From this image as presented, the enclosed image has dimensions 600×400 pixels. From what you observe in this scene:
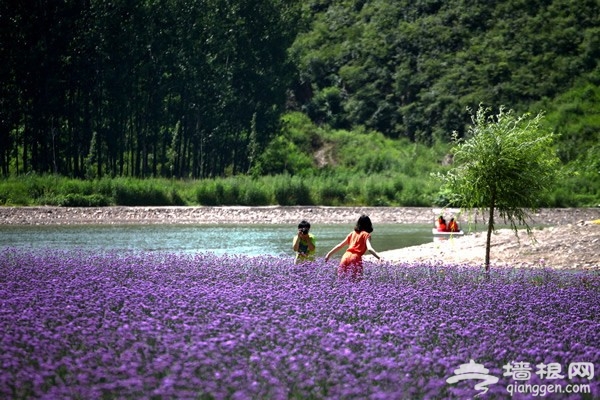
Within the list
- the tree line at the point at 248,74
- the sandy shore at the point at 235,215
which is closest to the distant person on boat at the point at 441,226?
the sandy shore at the point at 235,215

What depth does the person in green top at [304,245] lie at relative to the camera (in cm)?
1842

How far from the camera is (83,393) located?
27.1 feet

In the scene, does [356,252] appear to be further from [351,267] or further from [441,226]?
[441,226]

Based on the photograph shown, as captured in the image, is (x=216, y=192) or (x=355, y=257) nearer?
(x=355, y=257)

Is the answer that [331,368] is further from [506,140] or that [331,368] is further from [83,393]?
[506,140]

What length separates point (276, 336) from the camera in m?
10.3

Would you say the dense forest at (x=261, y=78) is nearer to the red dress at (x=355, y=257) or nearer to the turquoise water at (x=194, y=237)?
the turquoise water at (x=194, y=237)

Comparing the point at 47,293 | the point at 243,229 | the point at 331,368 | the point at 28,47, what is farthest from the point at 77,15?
the point at 331,368

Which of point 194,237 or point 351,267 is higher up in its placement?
point 351,267

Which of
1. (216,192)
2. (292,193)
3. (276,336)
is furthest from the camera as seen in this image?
(292,193)

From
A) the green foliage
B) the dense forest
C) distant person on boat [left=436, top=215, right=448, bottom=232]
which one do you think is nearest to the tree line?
the dense forest

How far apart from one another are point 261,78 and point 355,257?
65300 millimetres

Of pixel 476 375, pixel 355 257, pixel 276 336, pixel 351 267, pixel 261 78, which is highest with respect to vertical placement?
pixel 261 78

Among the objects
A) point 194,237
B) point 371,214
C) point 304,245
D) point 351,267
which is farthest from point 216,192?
point 351,267
